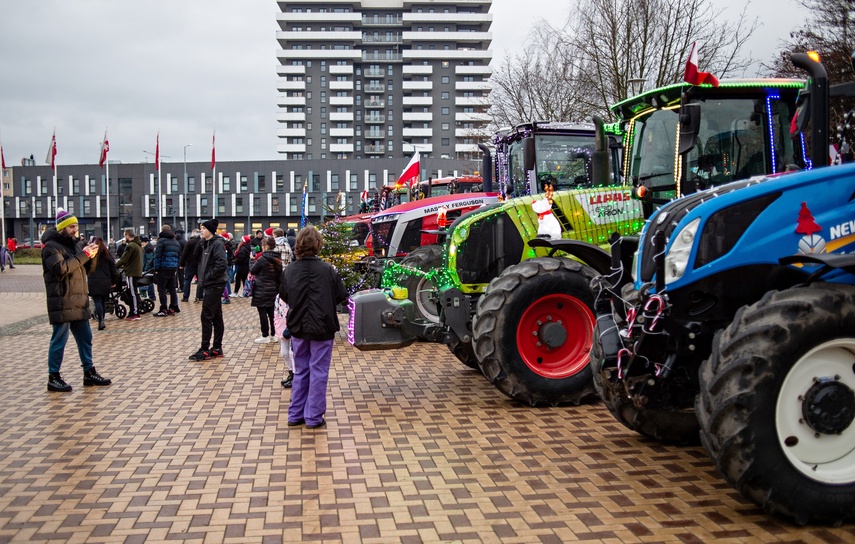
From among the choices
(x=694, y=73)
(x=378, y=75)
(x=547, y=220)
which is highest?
(x=378, y=75)

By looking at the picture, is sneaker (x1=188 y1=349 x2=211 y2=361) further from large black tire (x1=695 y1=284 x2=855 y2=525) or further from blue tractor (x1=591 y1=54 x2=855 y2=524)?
large black tire (x1=695 y1=284 x2=855 y2=525)

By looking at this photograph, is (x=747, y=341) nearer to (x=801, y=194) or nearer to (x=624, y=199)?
(x=801, y=194)

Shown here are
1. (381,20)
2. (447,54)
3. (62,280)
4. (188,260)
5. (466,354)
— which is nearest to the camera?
(62,280)

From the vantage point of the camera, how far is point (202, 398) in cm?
991

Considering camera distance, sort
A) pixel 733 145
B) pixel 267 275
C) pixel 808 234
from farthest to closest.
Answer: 1. pixel 267 275
2. pixel 733 145
3. pixel 808 234

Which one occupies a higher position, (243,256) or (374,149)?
(374,149)

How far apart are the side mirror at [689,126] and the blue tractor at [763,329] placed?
37.8 inches

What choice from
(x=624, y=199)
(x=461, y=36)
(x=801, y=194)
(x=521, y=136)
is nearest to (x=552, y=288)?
(x=624, y=199)

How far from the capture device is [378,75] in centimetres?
11938

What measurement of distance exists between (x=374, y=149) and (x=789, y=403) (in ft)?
370

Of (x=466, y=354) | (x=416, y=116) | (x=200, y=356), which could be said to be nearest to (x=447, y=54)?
(x=416, y=116)

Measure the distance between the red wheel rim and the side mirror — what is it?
2.27 m

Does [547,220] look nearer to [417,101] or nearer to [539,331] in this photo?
[539,331]

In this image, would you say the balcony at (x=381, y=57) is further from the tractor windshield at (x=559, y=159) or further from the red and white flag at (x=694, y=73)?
the red and white flag at (x=694, y=73)
